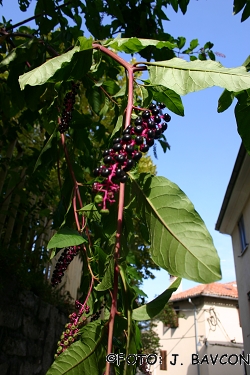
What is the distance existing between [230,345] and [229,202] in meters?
10.4

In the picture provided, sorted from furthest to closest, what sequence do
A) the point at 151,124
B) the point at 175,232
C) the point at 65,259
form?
the point at 65,259 < the point at 151,124 < the point at 175,232

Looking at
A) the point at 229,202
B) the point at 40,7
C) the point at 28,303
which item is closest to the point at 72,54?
the point at 40,7

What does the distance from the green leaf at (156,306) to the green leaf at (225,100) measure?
53 centimetres

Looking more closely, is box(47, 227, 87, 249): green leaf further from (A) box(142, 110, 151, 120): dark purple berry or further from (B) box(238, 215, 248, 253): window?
(B) box(238, 215, 248, 253): window

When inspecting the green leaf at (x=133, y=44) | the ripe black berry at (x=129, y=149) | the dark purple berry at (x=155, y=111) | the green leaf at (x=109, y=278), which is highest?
the green leaf at (x=133, y=44)

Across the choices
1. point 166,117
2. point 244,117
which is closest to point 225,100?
point 244,117

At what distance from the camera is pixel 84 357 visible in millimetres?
860

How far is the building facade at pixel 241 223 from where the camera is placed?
7426mm

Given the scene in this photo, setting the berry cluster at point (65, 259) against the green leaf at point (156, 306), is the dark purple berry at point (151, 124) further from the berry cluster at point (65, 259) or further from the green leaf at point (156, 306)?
the berry cluster at point (65, 259)

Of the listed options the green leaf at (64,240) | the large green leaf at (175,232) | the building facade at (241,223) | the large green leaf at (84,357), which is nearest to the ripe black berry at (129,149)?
the large green leaf at (175,232)

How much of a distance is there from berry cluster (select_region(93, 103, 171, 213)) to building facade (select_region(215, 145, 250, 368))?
6.27m

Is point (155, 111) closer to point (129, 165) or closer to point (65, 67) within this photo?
point (129, 165)

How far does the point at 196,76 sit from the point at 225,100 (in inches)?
8.1

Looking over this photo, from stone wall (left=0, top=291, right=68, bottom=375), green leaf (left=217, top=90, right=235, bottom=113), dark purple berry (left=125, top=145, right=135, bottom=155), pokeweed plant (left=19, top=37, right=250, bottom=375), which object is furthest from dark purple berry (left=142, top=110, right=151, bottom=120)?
stone wall (left=0, top=291, right=68, bottom=375)
